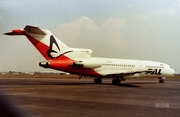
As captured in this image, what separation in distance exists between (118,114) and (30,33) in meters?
18.7

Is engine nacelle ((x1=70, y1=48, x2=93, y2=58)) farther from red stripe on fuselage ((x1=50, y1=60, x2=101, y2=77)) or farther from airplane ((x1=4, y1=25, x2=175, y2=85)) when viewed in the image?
red stripe on fuselage ((x1=50, y1=60, x2=101, y2=77))

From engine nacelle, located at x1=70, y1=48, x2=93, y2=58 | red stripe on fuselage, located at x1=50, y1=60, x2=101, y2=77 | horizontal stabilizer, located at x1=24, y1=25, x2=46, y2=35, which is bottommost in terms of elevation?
red stripe on fuselage, located at x1=50, y1=60, x2=101, y2=77

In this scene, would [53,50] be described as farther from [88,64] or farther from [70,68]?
[88,64]

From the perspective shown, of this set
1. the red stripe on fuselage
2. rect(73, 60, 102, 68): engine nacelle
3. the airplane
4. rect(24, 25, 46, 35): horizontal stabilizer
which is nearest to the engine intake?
the airplane

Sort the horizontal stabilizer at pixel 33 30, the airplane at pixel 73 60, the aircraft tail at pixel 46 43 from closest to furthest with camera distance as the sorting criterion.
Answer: the horizontal stabilizer at pixel 33 30 → the aircraft tail at pixel 46 43 → the airplane at pixel 73 60

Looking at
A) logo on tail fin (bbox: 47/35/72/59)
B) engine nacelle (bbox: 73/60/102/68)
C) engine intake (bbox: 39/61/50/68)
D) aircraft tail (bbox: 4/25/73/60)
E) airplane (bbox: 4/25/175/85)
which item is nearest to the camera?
engine intake (bbox: 39/61/50/68)

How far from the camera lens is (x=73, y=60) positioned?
92.5 feet

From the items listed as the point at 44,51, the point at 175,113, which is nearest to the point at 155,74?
the point at 44,51

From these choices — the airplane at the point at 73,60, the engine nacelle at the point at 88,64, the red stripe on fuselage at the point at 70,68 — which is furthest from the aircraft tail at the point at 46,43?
the engine nacelle at the point at 88,64

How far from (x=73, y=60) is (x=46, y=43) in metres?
3.58

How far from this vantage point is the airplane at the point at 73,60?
26234 millimetres

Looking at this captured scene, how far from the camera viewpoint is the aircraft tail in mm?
26091

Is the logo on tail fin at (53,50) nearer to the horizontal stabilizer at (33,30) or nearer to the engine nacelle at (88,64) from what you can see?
the horizontal stabilizer at (33,30)

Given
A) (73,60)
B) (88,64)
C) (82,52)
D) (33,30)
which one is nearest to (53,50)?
(73,60)
